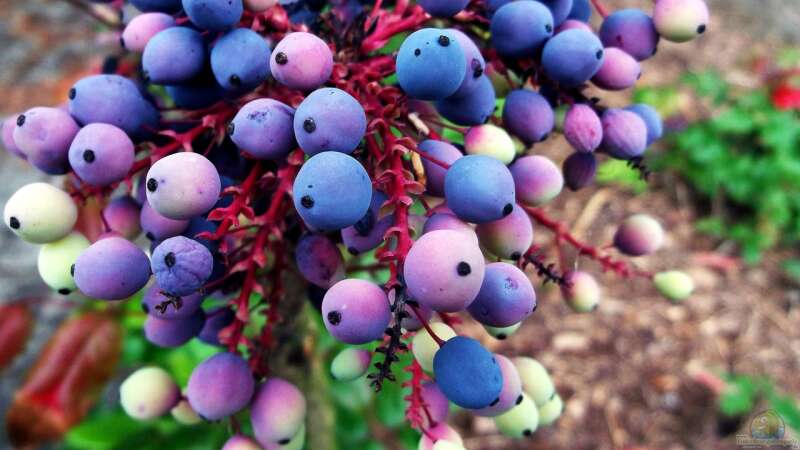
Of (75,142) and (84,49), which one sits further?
(84,49)

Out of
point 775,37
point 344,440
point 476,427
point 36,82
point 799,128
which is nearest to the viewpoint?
point 344,440

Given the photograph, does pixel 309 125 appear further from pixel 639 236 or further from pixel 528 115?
pixel 639 236

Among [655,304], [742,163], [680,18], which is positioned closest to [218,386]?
[680,18]

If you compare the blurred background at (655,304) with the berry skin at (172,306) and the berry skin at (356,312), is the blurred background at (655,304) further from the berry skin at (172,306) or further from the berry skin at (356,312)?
the berry skin at (356,312)

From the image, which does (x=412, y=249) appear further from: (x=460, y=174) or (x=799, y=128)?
(x=799, y=128)

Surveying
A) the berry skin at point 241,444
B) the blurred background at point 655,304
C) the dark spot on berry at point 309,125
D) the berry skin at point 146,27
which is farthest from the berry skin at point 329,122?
the blurred background at point 655,304

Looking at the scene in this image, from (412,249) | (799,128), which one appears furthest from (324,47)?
(799,128)

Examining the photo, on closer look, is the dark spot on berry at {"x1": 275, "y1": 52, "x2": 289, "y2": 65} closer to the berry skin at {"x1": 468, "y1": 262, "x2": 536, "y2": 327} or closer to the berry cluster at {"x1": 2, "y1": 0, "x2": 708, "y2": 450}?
the berry cluster at {"x1": 2, "y1": 0, "x2": 708, "y2": 450}
